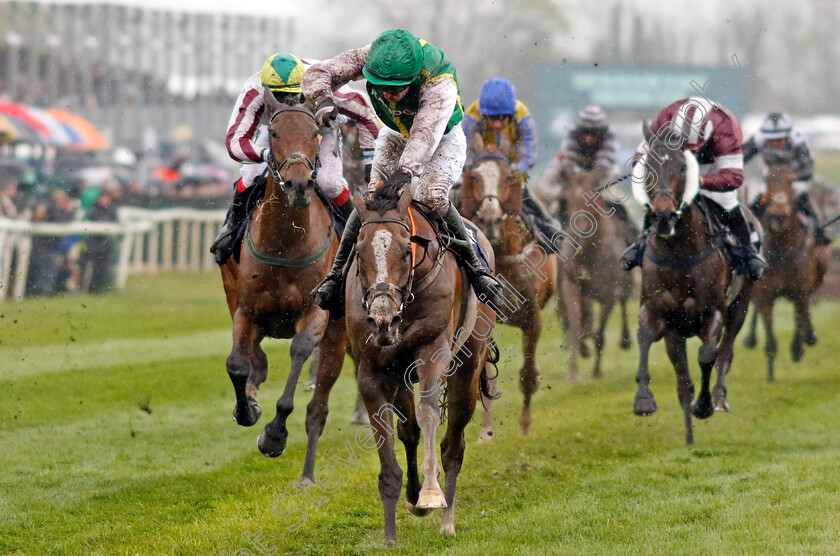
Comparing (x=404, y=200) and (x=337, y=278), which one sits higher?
(x=404, y=200)

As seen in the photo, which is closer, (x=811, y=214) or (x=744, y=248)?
(x=744, y=248)

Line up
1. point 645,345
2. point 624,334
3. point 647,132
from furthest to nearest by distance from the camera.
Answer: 1. point 624,334
2. point 645,345
3. point 647,132

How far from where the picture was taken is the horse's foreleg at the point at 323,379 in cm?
650

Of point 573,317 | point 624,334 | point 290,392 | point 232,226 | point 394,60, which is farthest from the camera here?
point 624,334

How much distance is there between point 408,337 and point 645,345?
3107mm

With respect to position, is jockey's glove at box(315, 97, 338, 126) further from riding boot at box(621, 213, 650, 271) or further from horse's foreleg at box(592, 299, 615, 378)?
horse's foreleg at box(592, 299, 615, 378)

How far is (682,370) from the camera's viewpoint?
25.7 ft

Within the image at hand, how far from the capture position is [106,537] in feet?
18.0

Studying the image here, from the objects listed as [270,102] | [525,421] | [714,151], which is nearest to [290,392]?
[270,102]

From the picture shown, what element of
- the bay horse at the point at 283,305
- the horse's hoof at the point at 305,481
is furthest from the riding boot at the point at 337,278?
the horse's hoof at the point at 305,481

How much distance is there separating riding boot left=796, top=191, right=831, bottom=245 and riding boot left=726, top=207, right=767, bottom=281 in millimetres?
3332

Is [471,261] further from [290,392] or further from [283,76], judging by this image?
[283,76]

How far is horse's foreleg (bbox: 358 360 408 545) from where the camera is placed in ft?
16.4

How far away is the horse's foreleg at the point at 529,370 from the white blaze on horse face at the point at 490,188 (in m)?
0.97
